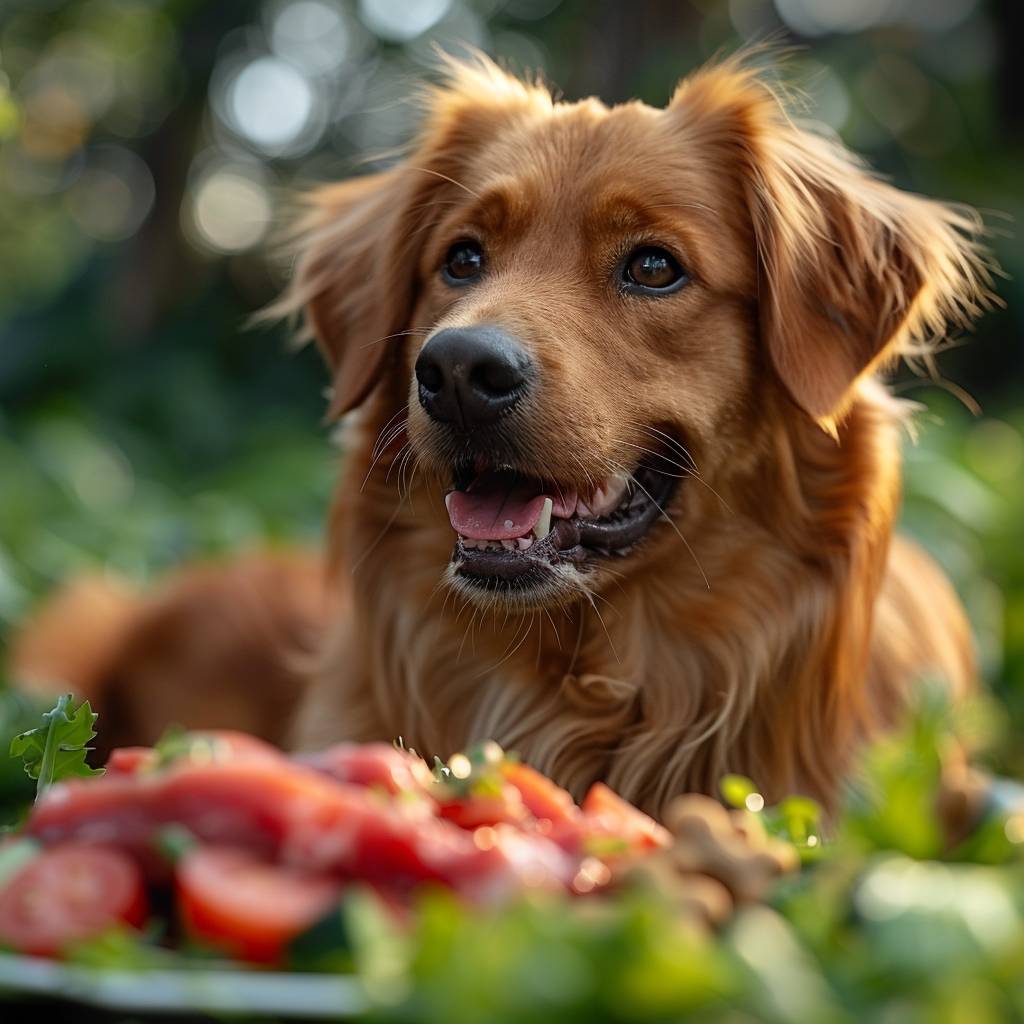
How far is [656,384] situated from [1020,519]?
4.29 m

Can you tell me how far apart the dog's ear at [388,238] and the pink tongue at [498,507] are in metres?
0.49

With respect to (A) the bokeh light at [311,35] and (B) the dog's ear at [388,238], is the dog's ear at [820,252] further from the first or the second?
(A) the bokeh light at [311,35]

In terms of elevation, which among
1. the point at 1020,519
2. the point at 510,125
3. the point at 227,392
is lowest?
the point at 227,392

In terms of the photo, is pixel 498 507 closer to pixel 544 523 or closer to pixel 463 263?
pixel 544 523

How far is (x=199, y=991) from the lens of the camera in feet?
3.76

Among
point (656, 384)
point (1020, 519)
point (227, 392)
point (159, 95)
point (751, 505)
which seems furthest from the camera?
point (159, 95)

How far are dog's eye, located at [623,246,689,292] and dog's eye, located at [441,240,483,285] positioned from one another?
40cm

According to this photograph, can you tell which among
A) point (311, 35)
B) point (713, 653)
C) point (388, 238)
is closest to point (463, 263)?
point (388, 238)

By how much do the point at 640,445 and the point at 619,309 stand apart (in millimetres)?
311

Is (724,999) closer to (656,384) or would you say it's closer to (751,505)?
(656,384)

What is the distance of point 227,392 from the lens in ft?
35.2

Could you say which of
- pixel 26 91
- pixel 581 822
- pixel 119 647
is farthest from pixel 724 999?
pixel 26 91

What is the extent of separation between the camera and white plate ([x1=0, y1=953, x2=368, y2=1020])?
113cm

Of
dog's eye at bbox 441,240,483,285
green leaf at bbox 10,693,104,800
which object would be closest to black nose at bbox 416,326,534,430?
dog's eye at bbox 441,240,483,285
